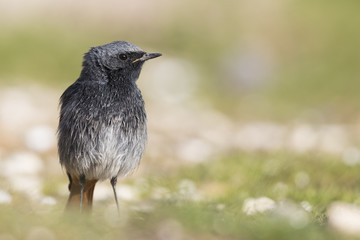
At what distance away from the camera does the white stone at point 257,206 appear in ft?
17.5

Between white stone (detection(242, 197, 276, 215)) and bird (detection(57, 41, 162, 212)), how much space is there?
1.10 metres

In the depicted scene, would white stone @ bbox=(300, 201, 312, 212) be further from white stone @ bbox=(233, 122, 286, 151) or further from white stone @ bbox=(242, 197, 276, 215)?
white stone @ bbox=(233, 122, 286, 151)

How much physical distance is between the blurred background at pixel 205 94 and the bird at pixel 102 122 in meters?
0.46

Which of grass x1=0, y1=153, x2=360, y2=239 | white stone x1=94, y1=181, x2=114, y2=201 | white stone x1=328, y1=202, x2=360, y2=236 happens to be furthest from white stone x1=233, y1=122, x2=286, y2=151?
white stone x1=328, y1=202, x2=360, y2=236

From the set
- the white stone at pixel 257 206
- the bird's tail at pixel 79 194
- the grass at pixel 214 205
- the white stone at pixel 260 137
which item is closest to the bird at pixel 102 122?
the bird's tail at pixel 79 194

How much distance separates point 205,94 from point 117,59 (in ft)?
28.9

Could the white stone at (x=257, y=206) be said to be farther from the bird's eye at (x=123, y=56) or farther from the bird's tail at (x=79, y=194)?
the bird's eye at (x=123, y=56)

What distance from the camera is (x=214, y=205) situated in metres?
5.88

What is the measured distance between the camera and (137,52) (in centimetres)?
601

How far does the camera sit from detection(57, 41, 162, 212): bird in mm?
5637

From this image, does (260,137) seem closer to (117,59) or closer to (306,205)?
(306,205)

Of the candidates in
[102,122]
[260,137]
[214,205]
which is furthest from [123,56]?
[260,137]

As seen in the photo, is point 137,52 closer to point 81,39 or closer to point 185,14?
point 81,39

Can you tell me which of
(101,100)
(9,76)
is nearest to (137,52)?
(101,100)
